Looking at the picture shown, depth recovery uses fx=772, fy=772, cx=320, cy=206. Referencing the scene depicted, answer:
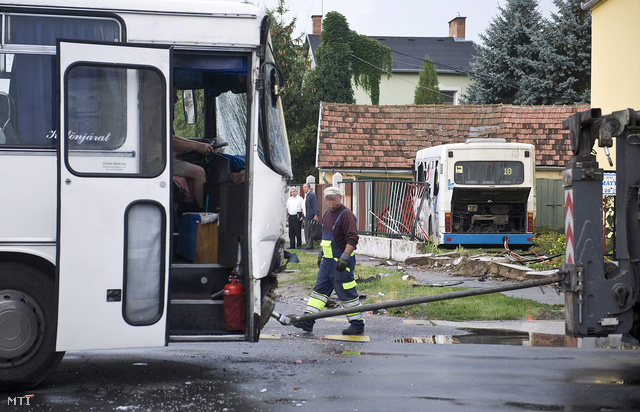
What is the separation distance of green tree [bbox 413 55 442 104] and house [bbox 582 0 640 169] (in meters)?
25.8

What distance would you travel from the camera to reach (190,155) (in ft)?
25.7

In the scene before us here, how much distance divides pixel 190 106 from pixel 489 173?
12487 mm

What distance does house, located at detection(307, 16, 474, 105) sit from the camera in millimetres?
47031

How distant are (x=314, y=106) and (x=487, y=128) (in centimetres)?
1571

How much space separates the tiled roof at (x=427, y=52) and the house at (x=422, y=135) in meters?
19.2

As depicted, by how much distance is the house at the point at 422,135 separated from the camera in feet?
86.0

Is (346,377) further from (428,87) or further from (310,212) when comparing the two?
(428,87)

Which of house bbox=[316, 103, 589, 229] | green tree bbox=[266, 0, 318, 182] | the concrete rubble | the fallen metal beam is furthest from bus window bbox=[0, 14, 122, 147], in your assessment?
green tree bbox=[266, 0, 318, 182]

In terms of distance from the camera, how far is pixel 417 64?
4909 cm

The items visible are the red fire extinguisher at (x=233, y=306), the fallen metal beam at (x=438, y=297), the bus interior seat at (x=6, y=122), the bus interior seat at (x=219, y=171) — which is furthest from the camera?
the bus interior seat at (x=219, y=171)

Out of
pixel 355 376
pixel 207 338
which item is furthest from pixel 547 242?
pixel 207 338

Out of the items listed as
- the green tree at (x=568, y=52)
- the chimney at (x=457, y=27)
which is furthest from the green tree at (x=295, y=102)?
the chimney at (x=457, y=27)

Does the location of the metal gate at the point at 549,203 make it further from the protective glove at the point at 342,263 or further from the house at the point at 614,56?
the protective glove at the point at 342,263

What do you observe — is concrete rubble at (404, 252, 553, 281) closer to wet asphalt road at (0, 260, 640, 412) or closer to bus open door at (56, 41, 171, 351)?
wet asphalt road at (0, 260, 640, 412)
